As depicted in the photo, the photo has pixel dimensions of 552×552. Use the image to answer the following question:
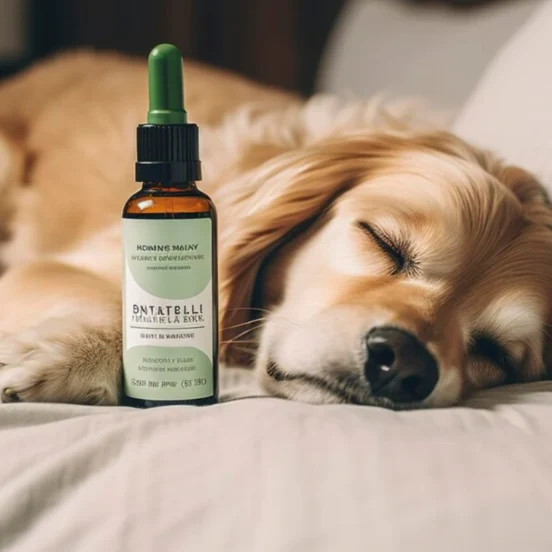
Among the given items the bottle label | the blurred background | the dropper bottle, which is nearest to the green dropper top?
the dropper bottle

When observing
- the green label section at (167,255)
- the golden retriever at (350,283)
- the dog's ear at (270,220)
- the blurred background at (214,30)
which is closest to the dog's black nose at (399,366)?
the golden retriever at (350,283)

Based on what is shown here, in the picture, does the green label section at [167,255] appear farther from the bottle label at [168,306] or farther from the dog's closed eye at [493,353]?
the dog's closed eye at [493,353]

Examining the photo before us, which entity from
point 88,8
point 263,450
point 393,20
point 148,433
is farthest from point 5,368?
point 88,8

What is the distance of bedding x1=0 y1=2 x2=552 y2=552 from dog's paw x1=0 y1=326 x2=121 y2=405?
0.09m

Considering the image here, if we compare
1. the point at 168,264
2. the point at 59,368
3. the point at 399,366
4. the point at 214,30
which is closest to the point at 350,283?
the point at 399,366

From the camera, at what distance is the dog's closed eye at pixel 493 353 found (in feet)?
3.71

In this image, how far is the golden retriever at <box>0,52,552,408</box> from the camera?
0.99 metres

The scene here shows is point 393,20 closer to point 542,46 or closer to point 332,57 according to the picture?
point 332,57

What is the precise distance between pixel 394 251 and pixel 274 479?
1.69 feet

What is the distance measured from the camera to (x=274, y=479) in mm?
710

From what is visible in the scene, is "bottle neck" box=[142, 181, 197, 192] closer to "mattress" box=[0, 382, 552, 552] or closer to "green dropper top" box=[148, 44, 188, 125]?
"green dropper top" box=[148, 44, 188, 125]

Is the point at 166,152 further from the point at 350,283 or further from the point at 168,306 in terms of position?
the point at 350,283

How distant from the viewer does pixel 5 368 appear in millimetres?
970

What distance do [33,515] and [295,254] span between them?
0.66 meters
